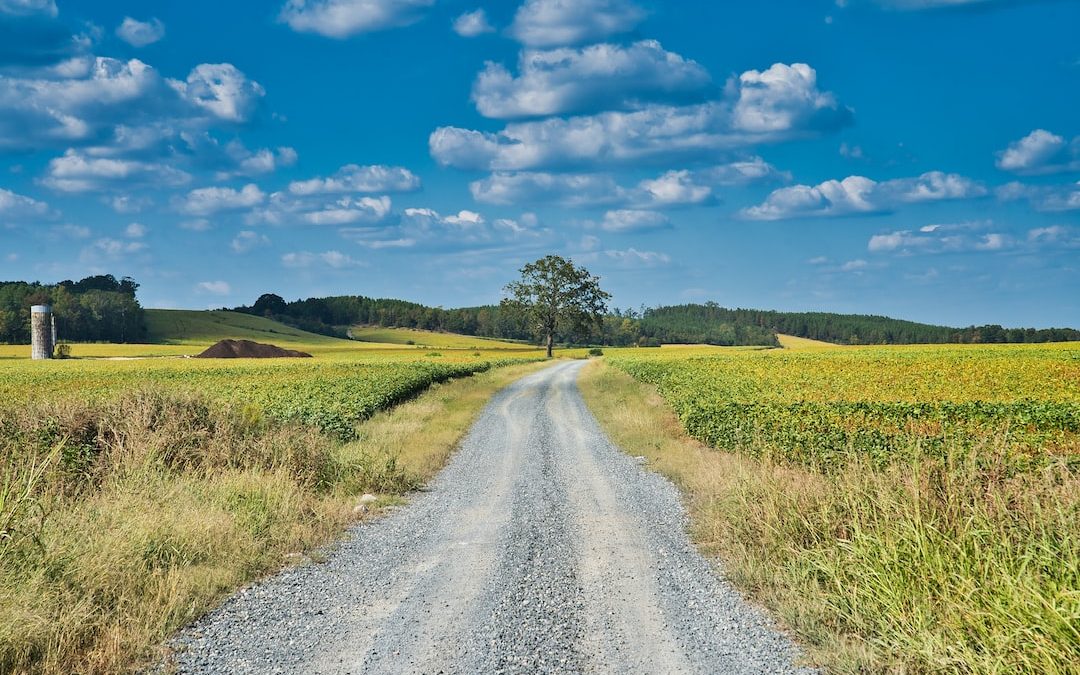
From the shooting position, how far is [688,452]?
18422mm

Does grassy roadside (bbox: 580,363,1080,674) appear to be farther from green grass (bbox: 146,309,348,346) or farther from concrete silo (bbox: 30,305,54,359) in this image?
green grass (bbox: 146,309,348,346)

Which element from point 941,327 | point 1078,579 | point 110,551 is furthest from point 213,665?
point 941,327

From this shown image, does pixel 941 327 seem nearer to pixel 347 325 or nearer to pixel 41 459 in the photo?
pixel 347 325

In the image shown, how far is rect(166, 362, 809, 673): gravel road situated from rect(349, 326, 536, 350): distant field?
5149 inches

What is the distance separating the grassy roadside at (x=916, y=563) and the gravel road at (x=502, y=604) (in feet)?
1.76

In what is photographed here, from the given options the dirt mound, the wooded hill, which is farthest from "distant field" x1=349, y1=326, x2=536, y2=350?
the dirt mound

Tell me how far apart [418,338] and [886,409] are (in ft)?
467

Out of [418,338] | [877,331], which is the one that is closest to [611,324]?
[418,338]

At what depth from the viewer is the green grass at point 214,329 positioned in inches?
5472

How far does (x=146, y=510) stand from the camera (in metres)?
A: 10.0

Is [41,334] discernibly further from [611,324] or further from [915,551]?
[611,324]

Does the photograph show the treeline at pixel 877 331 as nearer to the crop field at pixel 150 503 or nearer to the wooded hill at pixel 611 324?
the wooded hill at pixel 611 324

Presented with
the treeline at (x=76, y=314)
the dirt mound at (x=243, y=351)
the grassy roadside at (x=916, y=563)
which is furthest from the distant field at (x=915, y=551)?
the treeline at (x=76, y=314)

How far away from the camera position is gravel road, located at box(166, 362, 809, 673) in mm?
6676
